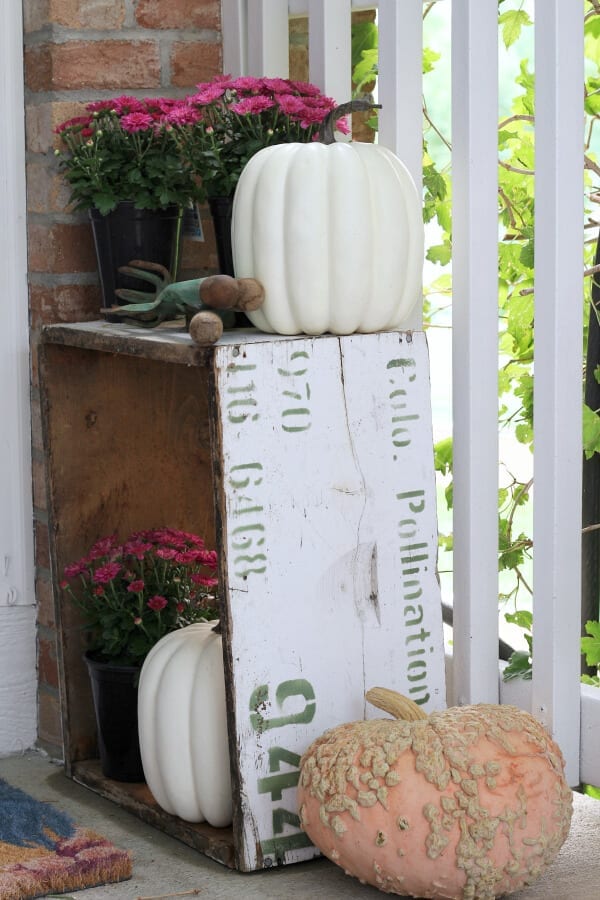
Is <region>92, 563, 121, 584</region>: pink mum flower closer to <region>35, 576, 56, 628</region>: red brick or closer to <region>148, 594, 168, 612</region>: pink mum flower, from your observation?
<region>148, 594, 168, 612</region>: pink mum flower

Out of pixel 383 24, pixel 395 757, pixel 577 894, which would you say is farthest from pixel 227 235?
pixel 577 894

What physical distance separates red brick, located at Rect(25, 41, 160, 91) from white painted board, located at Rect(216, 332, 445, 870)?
2.27 ft

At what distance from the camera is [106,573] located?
189cm

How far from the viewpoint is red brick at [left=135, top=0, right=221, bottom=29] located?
2104 mm

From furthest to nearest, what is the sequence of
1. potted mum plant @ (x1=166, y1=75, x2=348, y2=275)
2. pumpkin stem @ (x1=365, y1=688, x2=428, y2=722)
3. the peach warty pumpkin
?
1. potted mum plant @ (x1=166, y1=75, x2=348, y2=275)
2. pumpkin stem @ (x1=365, y1=688, x2=428, y2=722)
3. the peach warty pumpkin

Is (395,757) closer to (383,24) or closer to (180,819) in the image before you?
(180,819)

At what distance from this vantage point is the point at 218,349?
158cm

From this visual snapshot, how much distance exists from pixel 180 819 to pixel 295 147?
934 millimetres

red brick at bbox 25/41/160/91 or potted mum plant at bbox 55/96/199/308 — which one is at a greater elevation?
red brick at bbox 25/41/160/91

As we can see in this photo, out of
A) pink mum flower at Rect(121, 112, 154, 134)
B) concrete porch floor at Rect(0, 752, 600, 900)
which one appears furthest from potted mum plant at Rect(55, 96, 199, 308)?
concrete porch floor at Rect(0, 752, 600, 900)

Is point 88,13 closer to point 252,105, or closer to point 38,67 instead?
point 38,67

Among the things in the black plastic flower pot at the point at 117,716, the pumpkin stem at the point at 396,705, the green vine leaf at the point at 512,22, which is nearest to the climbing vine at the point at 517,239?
the green vine leaf at the point at 512,22

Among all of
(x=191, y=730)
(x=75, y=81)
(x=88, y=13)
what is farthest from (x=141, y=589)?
(x=88, y=13)

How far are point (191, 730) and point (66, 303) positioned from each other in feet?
2.48
